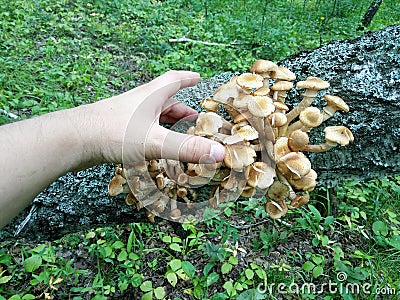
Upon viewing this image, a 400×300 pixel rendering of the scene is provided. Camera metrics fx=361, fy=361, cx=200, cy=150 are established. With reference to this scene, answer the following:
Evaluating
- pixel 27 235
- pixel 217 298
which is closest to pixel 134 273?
pixel 217 298

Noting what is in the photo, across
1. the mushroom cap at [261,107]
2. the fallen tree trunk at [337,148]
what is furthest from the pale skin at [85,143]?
the fallen tree trunk at [337,148]

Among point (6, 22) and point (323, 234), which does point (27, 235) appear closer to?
point (323, 234)

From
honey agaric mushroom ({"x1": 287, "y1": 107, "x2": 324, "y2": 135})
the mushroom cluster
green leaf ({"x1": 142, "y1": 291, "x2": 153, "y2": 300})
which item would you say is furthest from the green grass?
honey agaric mushroom ({"x1": 287, "y1": 107, "x2": 324, "y2": 135})

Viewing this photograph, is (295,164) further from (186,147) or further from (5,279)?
(5,279)

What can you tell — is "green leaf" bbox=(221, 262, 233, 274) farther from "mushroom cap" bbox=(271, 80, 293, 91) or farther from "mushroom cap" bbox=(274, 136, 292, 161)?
"mushroom cap" bbox=(271, 80, 293, 91)

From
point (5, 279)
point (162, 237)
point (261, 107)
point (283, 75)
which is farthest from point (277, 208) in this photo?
point (5, 279)
